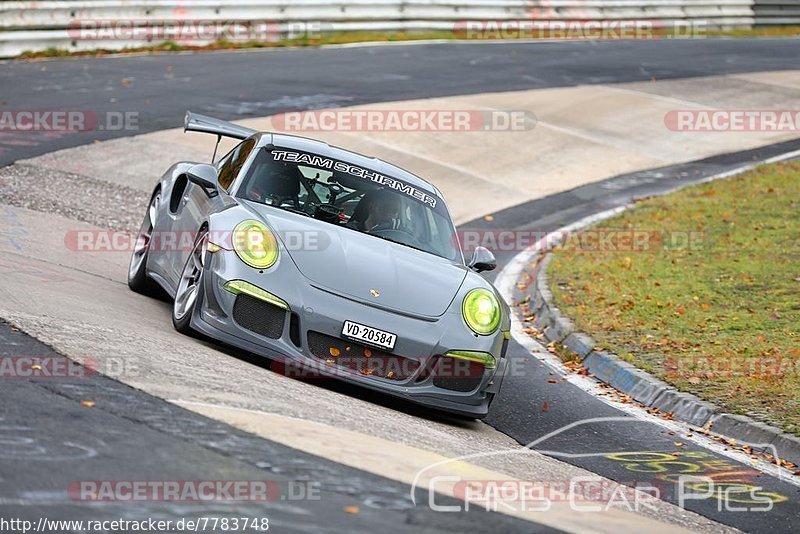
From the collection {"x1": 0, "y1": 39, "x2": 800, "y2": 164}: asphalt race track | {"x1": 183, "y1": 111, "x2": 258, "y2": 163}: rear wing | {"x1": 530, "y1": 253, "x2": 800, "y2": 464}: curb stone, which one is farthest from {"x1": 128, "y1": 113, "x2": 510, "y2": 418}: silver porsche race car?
{"x1": 0, "y1": 39, "x2": 800, "y2": 164}: asphalt race track

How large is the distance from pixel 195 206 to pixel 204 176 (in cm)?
26

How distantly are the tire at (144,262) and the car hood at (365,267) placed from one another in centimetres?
155

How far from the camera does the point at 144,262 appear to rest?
911cm

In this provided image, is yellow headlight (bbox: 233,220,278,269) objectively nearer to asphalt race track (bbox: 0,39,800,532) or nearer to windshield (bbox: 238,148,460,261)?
windshield (bbox: 238,148,460,261)

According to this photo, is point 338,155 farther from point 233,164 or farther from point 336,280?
point 336,280

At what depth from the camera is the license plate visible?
6.95m

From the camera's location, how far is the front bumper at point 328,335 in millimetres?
6977

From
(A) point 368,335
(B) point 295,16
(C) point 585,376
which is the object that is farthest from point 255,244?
(B) point 295,16

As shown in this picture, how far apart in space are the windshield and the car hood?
23 cm

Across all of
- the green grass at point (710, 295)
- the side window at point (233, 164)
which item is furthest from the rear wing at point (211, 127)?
the green grass at point (710, 295)

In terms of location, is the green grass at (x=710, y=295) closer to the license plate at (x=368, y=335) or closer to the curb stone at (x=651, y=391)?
the curb stone at (x=651, y=391)

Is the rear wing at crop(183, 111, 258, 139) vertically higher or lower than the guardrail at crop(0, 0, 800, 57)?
lower

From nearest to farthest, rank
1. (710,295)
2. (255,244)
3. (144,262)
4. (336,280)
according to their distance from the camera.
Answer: (336,280) → (255,244) → (144,262) → (710,295)

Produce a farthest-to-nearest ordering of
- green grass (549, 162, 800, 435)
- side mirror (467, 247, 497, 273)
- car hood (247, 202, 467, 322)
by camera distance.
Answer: green grass (549, 162, 800, 435) < side mirror (467, 247, 497, 273) < car hood (247, 202, 467, 322)
